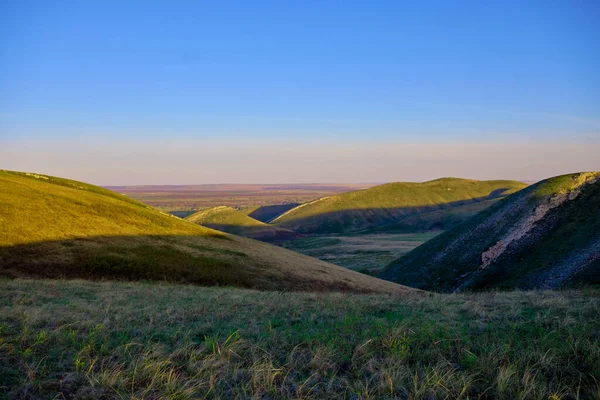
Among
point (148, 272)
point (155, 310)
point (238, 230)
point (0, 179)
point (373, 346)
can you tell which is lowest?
point (238, 230)

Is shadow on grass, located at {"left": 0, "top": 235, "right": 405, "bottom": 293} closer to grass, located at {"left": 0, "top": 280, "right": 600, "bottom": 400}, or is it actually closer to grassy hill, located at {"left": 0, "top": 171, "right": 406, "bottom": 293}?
grassy hill, located at {"left": 0, "top": 171, "right": 406, "bottom": 293}

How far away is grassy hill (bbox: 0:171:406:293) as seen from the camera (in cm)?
2955

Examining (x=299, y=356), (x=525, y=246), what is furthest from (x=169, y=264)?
(x=525, y=246)

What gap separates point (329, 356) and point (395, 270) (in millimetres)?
59120

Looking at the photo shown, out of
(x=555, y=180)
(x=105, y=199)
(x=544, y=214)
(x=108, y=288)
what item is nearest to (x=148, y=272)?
(x=108, y=288)

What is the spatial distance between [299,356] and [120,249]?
30.7 m

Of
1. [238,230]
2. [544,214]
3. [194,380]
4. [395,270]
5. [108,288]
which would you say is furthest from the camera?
[238,230]

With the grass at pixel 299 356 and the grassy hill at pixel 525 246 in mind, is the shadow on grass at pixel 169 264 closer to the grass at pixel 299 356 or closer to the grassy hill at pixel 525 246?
the grassy hill at pixel 525 246

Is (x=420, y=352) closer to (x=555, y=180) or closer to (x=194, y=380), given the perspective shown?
(x=194, y=380)

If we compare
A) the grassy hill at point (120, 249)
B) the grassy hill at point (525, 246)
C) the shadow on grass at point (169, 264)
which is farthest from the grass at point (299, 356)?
the grassy hill at point (525, 246)

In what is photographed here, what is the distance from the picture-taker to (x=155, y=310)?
13.4 m

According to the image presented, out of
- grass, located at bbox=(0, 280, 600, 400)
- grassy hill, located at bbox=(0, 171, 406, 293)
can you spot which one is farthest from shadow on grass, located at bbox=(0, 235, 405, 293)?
grass, located at bbox=(0, 280, 600, 400)

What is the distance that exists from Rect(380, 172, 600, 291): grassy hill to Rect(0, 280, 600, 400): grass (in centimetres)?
2816

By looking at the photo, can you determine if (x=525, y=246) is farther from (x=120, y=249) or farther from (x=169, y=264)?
(x=120, y=249)
